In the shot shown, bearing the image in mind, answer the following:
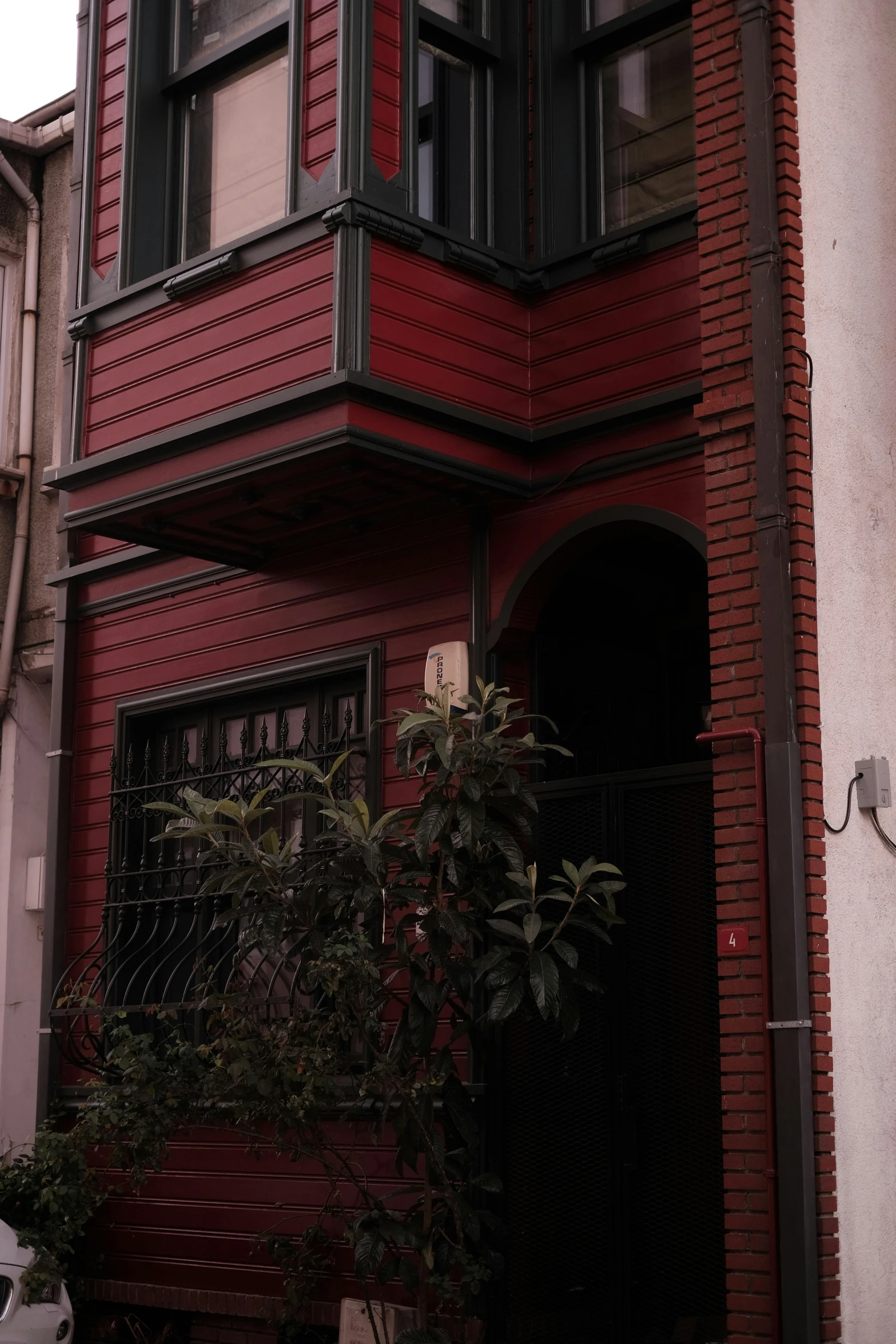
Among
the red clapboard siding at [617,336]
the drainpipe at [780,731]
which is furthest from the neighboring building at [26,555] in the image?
the drainpipe at [780,731]

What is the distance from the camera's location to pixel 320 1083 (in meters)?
7.36

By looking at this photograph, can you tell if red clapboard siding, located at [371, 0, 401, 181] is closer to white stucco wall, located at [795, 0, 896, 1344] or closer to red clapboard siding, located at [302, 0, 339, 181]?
red clapboard siding, located at [302, 0, 339, 181]

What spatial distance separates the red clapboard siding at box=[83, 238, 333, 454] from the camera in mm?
8180

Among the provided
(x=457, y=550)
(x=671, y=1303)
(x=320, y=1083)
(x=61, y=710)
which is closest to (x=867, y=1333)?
(x=671, y=1303)

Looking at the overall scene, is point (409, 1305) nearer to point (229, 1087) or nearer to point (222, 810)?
point (229, 1087)

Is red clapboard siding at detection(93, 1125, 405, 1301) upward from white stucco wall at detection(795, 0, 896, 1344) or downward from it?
downward

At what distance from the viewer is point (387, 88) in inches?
331

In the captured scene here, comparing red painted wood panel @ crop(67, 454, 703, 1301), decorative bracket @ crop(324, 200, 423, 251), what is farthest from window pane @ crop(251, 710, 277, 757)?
decorative bracket @ crop(324, 200, 423, 251)

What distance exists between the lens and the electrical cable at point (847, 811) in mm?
6812

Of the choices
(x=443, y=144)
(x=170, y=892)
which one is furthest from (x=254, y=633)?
(x=443, y=144)

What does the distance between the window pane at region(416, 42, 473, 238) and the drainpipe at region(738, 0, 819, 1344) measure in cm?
214

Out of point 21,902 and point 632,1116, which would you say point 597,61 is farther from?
point 21,902

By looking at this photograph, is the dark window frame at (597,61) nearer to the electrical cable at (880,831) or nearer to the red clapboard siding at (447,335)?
the red clapboard siding at (447,335)

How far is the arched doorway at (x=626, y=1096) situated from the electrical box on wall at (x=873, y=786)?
83cm
